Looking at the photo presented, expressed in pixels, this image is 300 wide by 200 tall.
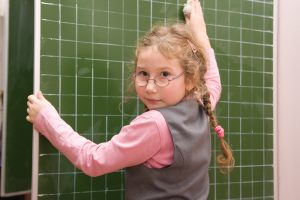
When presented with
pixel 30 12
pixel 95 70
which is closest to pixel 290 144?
pixel 95 70

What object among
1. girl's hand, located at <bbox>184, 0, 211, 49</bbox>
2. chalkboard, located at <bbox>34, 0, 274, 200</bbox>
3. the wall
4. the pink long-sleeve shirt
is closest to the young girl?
the pink long-sleeve shirt

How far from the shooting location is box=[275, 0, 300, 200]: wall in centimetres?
173

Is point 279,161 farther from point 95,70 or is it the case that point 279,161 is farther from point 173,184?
point 95,70

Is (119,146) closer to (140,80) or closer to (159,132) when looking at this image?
Answer: (159,132)

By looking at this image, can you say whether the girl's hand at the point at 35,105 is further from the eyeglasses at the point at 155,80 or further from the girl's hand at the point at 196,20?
the girl's hand at the point at 196,20

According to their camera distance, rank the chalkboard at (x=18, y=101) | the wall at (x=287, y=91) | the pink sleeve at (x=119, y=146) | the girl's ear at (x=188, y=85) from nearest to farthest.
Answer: the pink sleeve at (x=119, y=146)
the girl's ear at (x=188, y=85)
the chalkboard at (x=18, y=101)
the wall at (x=287, y=91)

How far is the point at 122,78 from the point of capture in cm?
141

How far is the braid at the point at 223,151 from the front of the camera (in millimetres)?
1274

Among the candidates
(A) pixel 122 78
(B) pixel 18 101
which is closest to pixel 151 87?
(A) pixel 122 78

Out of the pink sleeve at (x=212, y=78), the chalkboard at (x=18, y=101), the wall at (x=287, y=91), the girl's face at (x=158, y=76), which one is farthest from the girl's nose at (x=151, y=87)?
the wall at (x=287, y=91)

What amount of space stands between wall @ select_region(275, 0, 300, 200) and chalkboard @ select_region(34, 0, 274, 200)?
7 cm

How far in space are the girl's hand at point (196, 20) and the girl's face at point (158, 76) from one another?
0.35 m

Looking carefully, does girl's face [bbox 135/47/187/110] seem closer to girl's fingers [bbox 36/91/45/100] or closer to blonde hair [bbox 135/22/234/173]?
blonde hair [bbox 135/22/234/173]

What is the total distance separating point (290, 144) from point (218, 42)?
1.97ft
